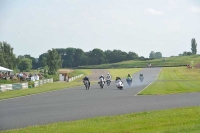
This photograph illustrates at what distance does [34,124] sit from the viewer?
13305 millimetres

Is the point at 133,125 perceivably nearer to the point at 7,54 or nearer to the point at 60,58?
the point at 7,54

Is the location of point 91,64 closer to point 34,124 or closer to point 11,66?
point 11,66

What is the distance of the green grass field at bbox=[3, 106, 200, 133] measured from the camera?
36.5 ft

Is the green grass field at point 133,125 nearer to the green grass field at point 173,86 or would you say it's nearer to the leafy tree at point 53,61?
the green grass field at point 173,86

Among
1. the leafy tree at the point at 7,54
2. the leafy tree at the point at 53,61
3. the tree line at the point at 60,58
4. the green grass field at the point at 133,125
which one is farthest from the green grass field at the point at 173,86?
the leafy tree at the point at 7,54

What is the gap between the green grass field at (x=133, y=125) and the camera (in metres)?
11.1

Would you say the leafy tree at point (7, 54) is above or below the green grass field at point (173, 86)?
above

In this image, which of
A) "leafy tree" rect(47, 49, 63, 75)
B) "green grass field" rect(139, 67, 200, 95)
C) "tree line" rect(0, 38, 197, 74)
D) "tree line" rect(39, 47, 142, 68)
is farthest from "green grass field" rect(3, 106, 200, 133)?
"tree line" rect(39, 47, 142, 68)

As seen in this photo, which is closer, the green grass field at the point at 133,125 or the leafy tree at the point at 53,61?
the green grass field at the point at 133,125

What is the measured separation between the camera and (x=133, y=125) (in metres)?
12.0

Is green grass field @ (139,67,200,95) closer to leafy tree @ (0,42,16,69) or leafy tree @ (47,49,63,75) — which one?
leafy tree @ (47,49,63,75)

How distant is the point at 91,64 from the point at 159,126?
78.4m

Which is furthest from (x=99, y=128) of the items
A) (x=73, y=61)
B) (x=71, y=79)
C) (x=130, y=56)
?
(x=130, y=56)

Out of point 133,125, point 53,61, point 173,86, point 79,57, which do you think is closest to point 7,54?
point 53,61
